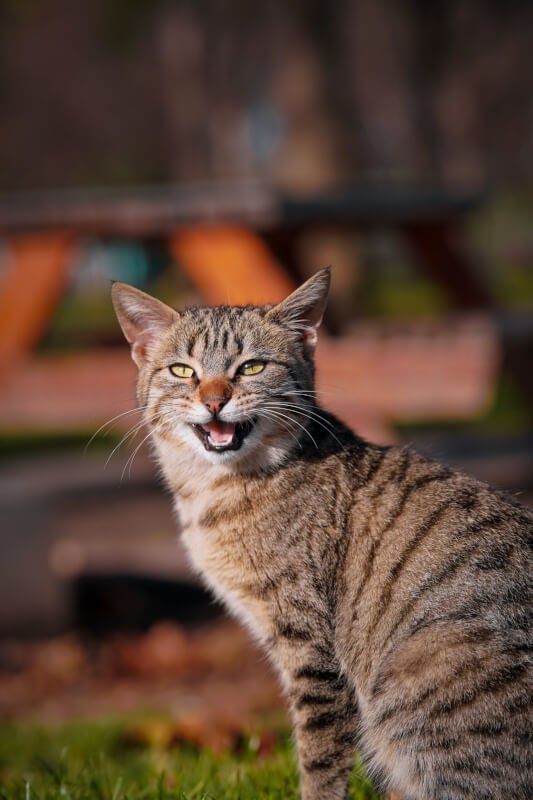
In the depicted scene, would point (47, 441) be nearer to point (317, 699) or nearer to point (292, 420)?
point (292, 420)

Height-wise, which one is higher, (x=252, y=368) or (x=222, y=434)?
(x=252, y=368)

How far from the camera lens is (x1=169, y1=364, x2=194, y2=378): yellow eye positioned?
3156mm

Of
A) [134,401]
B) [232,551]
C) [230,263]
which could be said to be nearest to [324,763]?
[232,551]

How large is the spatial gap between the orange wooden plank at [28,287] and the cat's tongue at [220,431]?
3148 mm

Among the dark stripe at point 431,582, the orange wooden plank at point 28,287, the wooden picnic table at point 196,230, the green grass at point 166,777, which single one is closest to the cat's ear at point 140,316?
the dark stripe at point 431,582

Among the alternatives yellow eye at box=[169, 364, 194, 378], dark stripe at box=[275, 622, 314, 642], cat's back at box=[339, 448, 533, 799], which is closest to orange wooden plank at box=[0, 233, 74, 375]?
yellow eye at box=[169, 364, 194, 378]

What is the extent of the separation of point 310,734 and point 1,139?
30740mm

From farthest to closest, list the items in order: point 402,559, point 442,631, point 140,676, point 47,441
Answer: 1. point 47,441
2. point 140,676
3. point 402,559
4. point 442,631

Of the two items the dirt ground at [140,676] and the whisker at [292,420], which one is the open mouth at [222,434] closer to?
the whisker at [292,420]

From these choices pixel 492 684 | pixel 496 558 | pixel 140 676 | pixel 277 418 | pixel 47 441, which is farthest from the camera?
pixel 47 441

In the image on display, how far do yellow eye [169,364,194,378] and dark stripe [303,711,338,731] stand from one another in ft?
3.55

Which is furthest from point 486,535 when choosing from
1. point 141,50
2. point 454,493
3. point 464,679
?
point 141,50

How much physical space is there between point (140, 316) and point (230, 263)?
7.81ft

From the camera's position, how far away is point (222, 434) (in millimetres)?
3004
